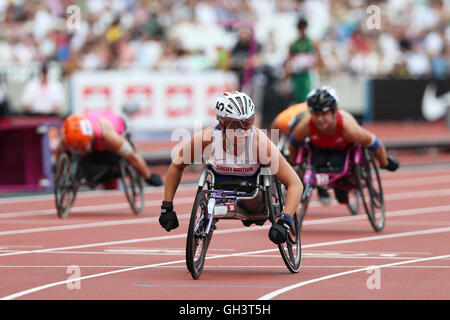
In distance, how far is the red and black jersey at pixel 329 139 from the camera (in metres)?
13.5

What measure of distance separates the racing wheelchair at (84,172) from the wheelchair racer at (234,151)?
5532mm

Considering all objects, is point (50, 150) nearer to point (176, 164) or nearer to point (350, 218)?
point (350, 218)

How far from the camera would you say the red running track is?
30.5 ft

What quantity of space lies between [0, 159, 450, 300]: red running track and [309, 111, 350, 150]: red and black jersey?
0.99 m

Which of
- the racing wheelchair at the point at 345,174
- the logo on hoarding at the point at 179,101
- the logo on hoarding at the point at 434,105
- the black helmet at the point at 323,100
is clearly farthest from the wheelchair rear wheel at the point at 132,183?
the logo on hoarding at the point at 434,105

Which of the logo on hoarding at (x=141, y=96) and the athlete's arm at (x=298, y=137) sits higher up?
the athlete's arm at (x=298, y=137)

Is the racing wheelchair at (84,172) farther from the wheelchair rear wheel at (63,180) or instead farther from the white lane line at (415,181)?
the white lane line at (415,181)

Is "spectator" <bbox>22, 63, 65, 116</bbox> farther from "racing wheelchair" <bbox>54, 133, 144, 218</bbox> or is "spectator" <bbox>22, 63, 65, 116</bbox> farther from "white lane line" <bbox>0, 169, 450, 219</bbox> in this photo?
"racing wheelchair" <bbox>54, 133, 144, 218</bbox>

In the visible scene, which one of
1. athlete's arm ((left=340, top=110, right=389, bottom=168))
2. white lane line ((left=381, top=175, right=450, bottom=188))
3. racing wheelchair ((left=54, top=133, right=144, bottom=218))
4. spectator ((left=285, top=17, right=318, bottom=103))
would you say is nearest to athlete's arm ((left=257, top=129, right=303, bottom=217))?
athlete's arm ((left=340, top=110, right=389, bottom=168))

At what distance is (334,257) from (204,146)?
2149 mm

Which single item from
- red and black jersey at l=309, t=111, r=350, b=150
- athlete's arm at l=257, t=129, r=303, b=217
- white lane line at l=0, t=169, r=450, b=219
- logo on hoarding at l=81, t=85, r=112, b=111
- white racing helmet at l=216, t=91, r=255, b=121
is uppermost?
white racing helmet at l=216, t=91, r=255, b=121

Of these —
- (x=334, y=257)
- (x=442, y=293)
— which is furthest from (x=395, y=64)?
(x=442, y=293)

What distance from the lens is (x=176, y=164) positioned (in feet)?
33.2

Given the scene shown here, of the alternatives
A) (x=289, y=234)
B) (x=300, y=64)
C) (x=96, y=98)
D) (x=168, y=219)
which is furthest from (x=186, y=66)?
(x=168, y=219)
